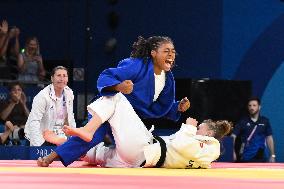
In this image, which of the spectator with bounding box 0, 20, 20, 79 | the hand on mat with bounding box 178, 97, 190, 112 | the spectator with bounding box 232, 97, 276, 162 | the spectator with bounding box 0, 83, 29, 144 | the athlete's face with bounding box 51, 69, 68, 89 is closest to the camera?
the hand on mat with bounding box 178, 97, 190, 112

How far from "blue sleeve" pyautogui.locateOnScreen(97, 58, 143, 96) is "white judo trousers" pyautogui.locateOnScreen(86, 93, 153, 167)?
A: 85 millimetres

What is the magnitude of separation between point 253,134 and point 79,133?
18.6 feet

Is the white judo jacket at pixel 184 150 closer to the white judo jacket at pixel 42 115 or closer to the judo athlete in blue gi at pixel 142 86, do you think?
the judo athlete in blue gi at pixel 142 86

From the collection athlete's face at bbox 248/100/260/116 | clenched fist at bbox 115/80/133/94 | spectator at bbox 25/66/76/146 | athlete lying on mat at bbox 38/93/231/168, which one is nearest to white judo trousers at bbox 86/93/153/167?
athlete lying on mat at bbox 38/93/231/168

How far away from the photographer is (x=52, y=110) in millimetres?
9258

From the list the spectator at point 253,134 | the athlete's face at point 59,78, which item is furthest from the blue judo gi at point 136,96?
the spectator at point 253,134

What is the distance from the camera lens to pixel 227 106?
11055 millimetres

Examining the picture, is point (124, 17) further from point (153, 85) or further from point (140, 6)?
point (153, 85)

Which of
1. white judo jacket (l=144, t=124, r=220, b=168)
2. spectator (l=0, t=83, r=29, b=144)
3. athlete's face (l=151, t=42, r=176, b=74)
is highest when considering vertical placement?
athlete's face (l=151, t=42, r=176, b=74)

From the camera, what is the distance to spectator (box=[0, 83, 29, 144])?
415 inches

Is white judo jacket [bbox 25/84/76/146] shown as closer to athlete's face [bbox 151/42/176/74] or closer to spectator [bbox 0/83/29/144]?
spectator [bbox 0/83/29/144]

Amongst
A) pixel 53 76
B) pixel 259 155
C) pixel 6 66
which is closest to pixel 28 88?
pixel 6 66

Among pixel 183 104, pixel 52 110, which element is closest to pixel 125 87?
pixel 183 104

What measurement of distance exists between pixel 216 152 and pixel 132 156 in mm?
639
